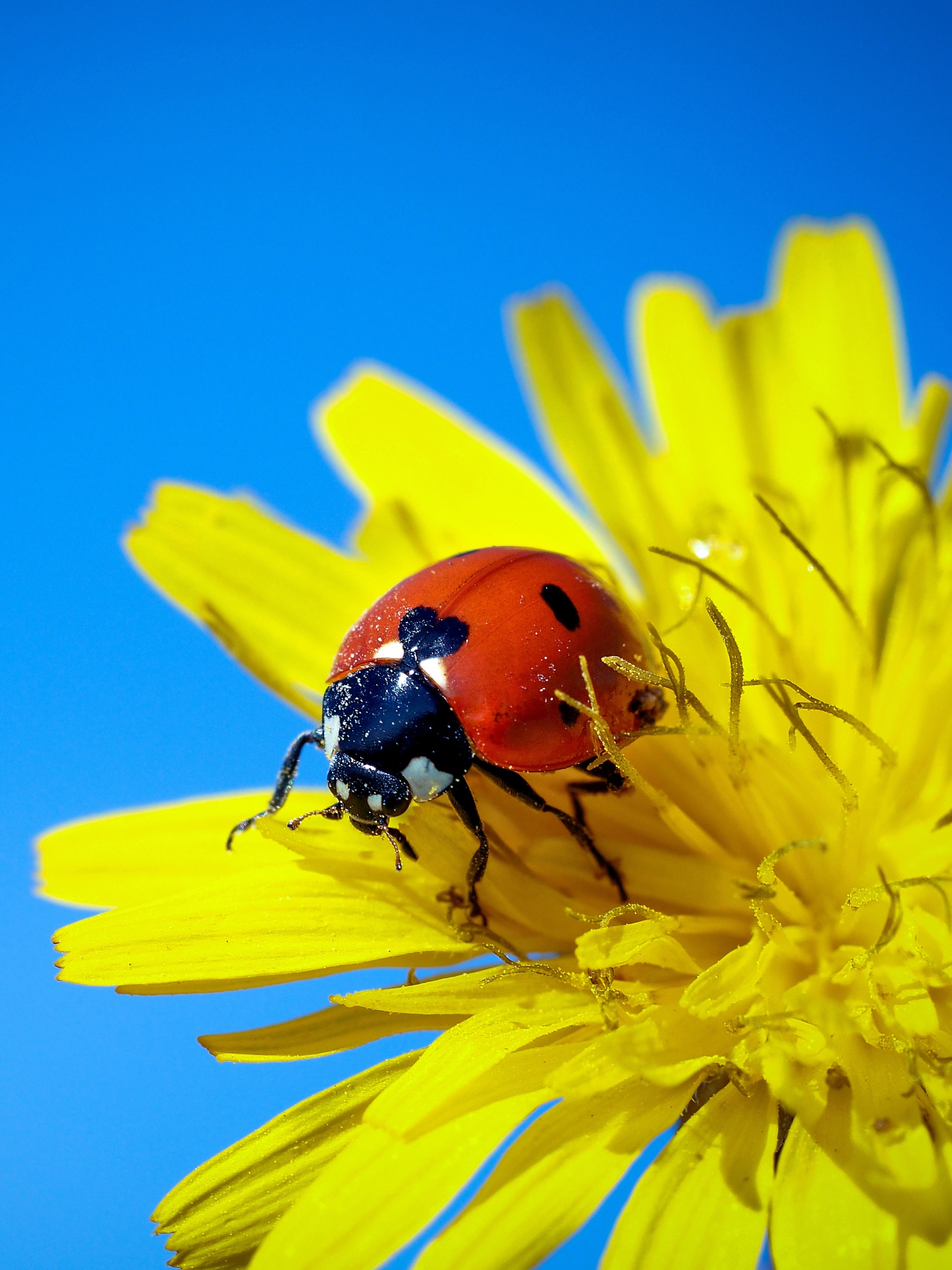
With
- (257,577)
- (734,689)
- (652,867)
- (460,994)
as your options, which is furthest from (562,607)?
(257,577)

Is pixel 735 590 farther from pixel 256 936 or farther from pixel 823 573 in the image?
pixel 256 936

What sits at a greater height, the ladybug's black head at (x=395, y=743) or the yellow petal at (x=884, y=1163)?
the ladybug's black head at (x=395, y=743)

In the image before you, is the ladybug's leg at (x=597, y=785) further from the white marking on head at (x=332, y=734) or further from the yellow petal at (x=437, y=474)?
the yellow petal at (x=437, y=474)

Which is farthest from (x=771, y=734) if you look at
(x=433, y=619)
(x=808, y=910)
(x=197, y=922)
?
(x=197, y=922)

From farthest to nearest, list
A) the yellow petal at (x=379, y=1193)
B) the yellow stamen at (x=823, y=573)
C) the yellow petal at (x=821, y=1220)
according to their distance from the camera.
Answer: the yellow stamen at (x=823, y=573) < the yellow petal at (x=379, y=1193) < the yellow petal at (x=821, y=1220)

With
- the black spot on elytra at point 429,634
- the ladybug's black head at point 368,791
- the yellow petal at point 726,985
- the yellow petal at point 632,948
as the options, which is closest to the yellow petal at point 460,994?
the yellow petal at point 632,948

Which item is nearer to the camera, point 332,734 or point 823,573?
point 332,734
